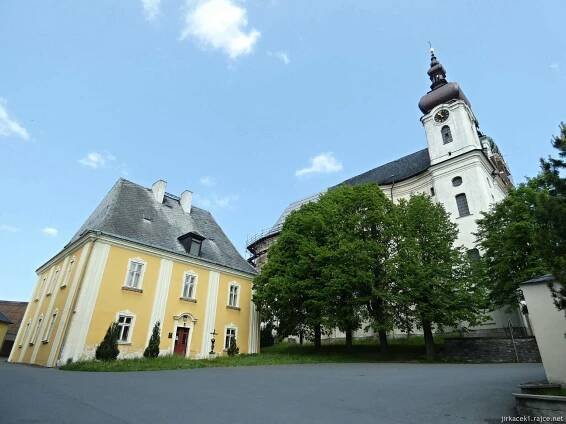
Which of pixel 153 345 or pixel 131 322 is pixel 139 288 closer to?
pixel 131 322

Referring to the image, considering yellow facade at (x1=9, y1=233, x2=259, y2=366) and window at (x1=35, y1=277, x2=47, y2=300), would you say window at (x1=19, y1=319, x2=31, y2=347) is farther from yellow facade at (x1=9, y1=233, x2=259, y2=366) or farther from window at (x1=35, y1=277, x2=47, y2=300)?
window at (x1=35, y1=277, x2=47, y2=300)

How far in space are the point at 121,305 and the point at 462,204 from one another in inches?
1117

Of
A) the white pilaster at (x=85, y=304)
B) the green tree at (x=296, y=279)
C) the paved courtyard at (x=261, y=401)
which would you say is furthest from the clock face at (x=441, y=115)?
the white pilaster at (x=85, y=304)

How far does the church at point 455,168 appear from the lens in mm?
29625

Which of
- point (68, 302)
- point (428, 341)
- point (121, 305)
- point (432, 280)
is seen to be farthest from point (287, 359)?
point (68, 302)

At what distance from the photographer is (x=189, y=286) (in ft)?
79.6

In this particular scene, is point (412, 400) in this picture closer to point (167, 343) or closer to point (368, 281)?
point (368, 281)

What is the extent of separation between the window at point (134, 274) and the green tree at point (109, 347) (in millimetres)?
2878

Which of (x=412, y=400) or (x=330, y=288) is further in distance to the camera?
(x=330, y=288)

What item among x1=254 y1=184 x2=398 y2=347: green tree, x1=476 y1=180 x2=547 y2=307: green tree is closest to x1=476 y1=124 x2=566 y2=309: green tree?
x1=476 y1=180 x2=547 y2=307: green tree

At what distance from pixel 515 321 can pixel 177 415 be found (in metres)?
27.6

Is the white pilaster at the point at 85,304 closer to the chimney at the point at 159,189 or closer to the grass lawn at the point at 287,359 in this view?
the grass lawn at the point at 287,359

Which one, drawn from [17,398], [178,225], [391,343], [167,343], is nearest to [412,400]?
[17,398]

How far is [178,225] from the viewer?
27.2m
